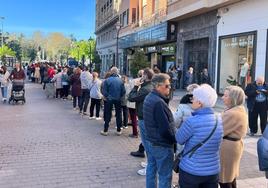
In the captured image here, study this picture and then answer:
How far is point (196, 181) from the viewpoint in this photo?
3689 millimetres

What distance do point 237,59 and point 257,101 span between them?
10.9m

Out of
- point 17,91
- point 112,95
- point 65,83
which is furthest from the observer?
point 65,83

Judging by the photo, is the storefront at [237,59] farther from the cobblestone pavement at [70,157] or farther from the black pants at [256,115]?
the cobblestone pavement at [70,157]

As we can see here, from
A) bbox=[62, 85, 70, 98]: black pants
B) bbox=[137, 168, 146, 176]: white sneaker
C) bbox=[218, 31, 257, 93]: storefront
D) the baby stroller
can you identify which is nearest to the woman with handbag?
bbox=[137, 168, 146, 176]: white sneaker

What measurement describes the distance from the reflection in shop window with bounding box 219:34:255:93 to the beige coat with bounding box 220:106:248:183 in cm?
1456

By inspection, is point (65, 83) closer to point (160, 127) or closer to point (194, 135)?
point (160, 127)

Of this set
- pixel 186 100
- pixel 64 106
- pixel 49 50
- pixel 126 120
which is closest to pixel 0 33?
pixel 49 50

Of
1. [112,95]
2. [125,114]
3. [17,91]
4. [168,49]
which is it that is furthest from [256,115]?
[168,49]

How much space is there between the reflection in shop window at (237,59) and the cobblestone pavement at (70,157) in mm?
9668

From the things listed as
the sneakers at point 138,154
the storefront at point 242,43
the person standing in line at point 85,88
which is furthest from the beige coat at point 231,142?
the storefront at point 242,43

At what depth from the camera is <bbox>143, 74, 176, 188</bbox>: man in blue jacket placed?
4.50 metres

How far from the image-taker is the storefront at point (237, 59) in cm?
1862

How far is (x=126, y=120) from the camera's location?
35.9 ft

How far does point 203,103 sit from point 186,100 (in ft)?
3.59
